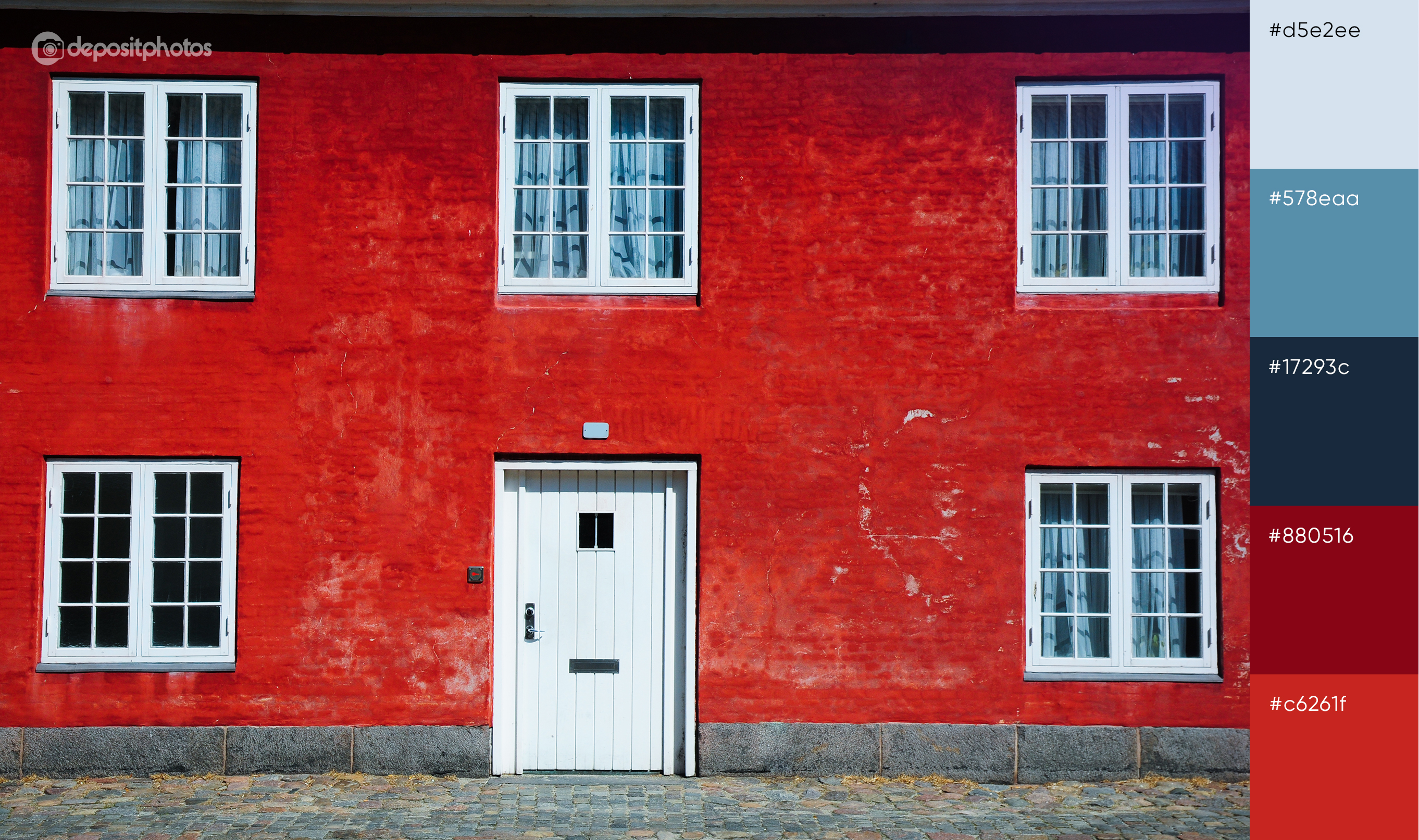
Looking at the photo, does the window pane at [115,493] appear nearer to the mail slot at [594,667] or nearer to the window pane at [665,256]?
the mail slot at [594,667]

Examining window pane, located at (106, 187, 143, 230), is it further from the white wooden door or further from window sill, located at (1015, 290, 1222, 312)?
window sill, located at (1015, 290, 1222, 312)

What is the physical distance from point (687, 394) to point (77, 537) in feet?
14.8

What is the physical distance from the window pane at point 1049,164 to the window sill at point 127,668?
684 centimetres

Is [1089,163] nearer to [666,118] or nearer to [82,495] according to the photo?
[666,118]

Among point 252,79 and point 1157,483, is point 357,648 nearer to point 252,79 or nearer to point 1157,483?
point 252,79

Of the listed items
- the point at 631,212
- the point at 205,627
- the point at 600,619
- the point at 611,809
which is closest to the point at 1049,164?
the point at 631,212

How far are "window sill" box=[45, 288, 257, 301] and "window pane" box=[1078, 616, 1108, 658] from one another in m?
6.48

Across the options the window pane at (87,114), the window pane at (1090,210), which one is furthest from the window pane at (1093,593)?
the window pane at (87,114)

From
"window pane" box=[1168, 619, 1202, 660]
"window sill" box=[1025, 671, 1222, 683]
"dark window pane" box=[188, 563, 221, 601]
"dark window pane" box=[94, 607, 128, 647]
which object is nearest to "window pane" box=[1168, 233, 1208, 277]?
"window pane" box=[1168, 619, 1202, 660]

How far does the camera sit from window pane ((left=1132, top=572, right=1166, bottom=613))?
8.21 metres

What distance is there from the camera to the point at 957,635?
26.5 ft

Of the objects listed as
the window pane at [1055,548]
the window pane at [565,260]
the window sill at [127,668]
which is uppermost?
the window pane at [565,260]

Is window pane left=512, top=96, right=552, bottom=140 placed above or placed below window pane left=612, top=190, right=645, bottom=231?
above

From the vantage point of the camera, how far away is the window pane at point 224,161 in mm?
8258
